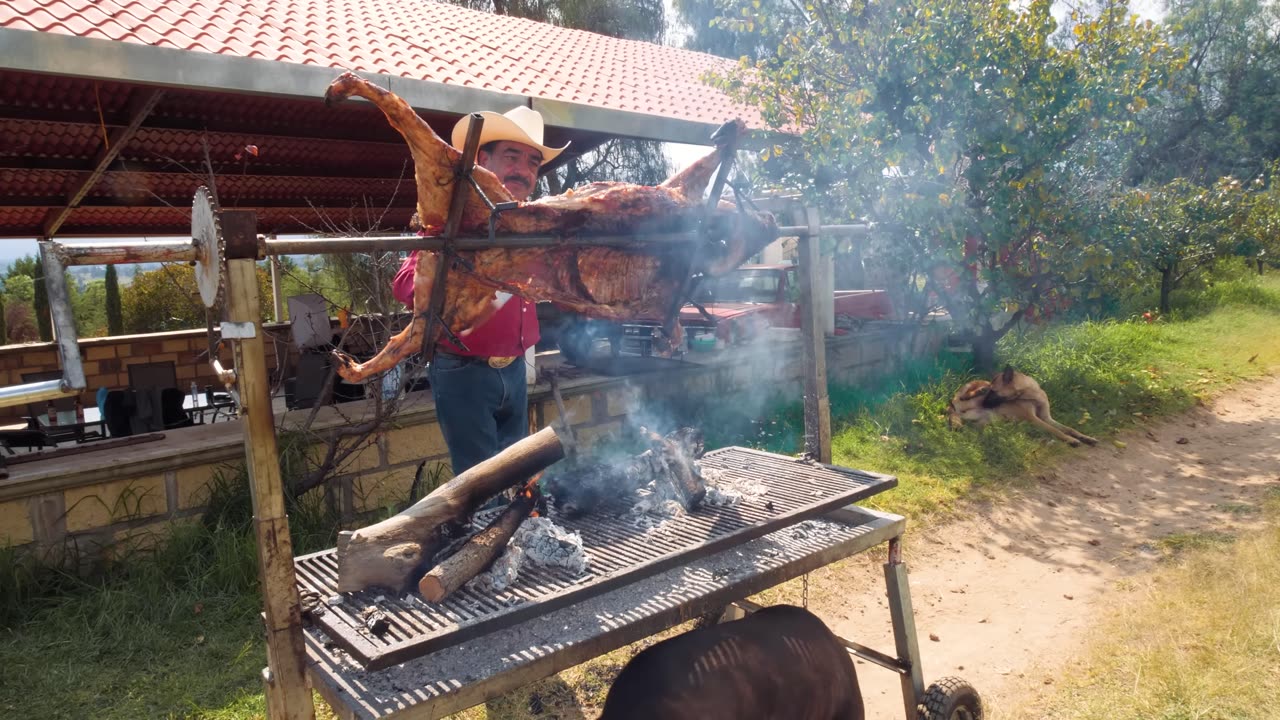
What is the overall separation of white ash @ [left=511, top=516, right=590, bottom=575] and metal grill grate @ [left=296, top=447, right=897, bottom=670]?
4 cm

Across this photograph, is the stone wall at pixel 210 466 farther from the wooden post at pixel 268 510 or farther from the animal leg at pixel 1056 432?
the wooden post at pixel 268 510

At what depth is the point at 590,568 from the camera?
7.89ft

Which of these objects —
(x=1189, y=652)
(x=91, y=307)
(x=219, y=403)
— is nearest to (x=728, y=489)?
(x=1189, y=652)

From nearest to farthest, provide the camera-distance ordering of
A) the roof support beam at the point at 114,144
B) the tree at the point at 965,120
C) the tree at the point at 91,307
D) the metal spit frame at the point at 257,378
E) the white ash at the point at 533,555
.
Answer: the metal spit frame at the point at 257,378 < the white ash at the point at 533,555 < the roof support beam at the point at 114,144 < the tree at the point at 965,120 < the tree at the point at 91,307

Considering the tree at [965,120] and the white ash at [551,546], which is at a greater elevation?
the tree at [965,120]

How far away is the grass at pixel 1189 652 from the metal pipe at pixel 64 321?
4.01 m

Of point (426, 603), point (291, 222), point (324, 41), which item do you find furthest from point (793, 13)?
point (426, 603)

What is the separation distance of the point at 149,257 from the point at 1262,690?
15.7ft

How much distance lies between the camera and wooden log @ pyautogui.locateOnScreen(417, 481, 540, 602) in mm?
2205

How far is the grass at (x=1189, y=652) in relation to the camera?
3473mm

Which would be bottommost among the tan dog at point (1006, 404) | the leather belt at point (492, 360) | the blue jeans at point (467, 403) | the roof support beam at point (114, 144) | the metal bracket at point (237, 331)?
the tan dog at point (1006, 404)

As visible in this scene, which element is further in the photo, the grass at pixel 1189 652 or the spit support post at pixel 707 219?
the grass at pixel 1189 652

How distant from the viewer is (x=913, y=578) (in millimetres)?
5180

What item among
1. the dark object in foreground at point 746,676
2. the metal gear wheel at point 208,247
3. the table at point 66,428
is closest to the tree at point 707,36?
the table at point 66,428
